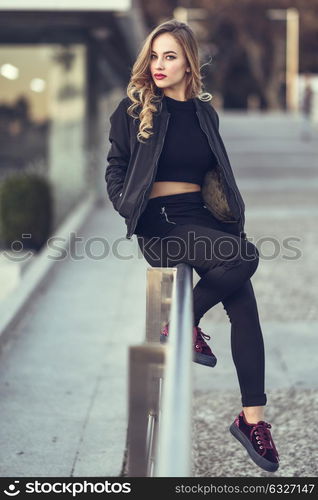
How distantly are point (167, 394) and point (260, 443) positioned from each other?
63.7 inches

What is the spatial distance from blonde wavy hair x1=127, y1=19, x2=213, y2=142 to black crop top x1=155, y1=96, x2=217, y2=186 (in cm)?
10

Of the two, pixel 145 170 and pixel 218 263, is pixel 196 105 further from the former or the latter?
pixel 218 263

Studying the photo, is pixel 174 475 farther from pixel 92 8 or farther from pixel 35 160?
pixel 35 160

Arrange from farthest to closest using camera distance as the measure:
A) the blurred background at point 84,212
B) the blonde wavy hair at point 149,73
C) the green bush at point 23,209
Result: the green bush at point 23,209, the blurred background at point 84,212, the blonde wavy hair at point 149,73

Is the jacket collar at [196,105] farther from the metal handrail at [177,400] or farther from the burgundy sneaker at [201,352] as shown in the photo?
the metal handrail at [177,400]

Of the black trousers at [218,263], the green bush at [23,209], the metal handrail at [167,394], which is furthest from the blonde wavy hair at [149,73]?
the green bush at [23,209]

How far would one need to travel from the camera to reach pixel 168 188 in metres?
3.85

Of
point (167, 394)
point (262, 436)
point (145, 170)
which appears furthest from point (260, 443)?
point (167, 394)

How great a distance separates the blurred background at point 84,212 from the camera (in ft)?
20.6

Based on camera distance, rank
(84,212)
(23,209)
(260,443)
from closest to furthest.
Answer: (260,443) < (23,209) < (84,212)

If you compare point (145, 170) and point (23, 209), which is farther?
point (23, 209)

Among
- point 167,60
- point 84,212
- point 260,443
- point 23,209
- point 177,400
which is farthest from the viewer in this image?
point 84,212

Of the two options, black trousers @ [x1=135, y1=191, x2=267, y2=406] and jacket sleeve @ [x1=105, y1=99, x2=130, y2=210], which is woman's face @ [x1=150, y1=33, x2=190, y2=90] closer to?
jacket sleeve @ [x1=105, y1=99, x2=130, y2=210]

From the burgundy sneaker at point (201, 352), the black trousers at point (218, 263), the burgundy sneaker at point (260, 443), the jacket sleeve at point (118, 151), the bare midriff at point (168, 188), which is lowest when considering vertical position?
the burgundy sneaker at point (260, 443)
